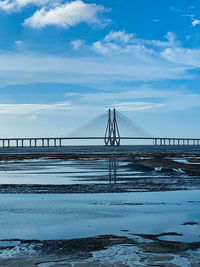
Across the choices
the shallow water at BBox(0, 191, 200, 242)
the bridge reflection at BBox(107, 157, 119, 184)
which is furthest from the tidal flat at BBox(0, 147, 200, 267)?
the bridge reflection at BBox(107, 157, 119, 184)

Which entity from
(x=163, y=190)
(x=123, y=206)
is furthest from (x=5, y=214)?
(x=163, y=190)

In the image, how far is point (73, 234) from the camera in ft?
27.5

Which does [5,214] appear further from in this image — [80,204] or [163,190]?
[163,190]

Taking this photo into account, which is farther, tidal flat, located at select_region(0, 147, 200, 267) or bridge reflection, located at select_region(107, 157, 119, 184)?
bridge reflection, located at select_region(107, 157, 119, 184)

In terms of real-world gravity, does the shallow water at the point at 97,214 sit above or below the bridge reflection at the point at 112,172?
above

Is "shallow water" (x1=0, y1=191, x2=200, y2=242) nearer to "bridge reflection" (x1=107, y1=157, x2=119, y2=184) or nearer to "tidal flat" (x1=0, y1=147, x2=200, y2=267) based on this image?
"tidal flat" (x1=0, y1=147, x2=200, y2=267)

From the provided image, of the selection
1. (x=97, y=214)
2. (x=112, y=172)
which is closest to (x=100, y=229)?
(x=97, y=214)

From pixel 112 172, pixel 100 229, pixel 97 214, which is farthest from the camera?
pixel 112 172

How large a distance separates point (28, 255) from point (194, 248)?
3334mm

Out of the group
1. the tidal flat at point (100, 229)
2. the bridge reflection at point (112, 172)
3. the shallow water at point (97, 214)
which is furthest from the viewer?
the bridge reflection at point (112, 172)

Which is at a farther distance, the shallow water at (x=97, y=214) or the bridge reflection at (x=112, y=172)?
the bridge reflection at (x=112, y=172)

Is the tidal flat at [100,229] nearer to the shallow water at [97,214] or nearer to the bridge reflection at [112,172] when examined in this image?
the shallow water at [97,214]

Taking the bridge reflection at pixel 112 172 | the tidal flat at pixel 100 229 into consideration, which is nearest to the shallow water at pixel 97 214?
the tidal flat at pixel 100 229

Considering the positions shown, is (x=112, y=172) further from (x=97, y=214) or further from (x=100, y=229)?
(x=100, y=229)
